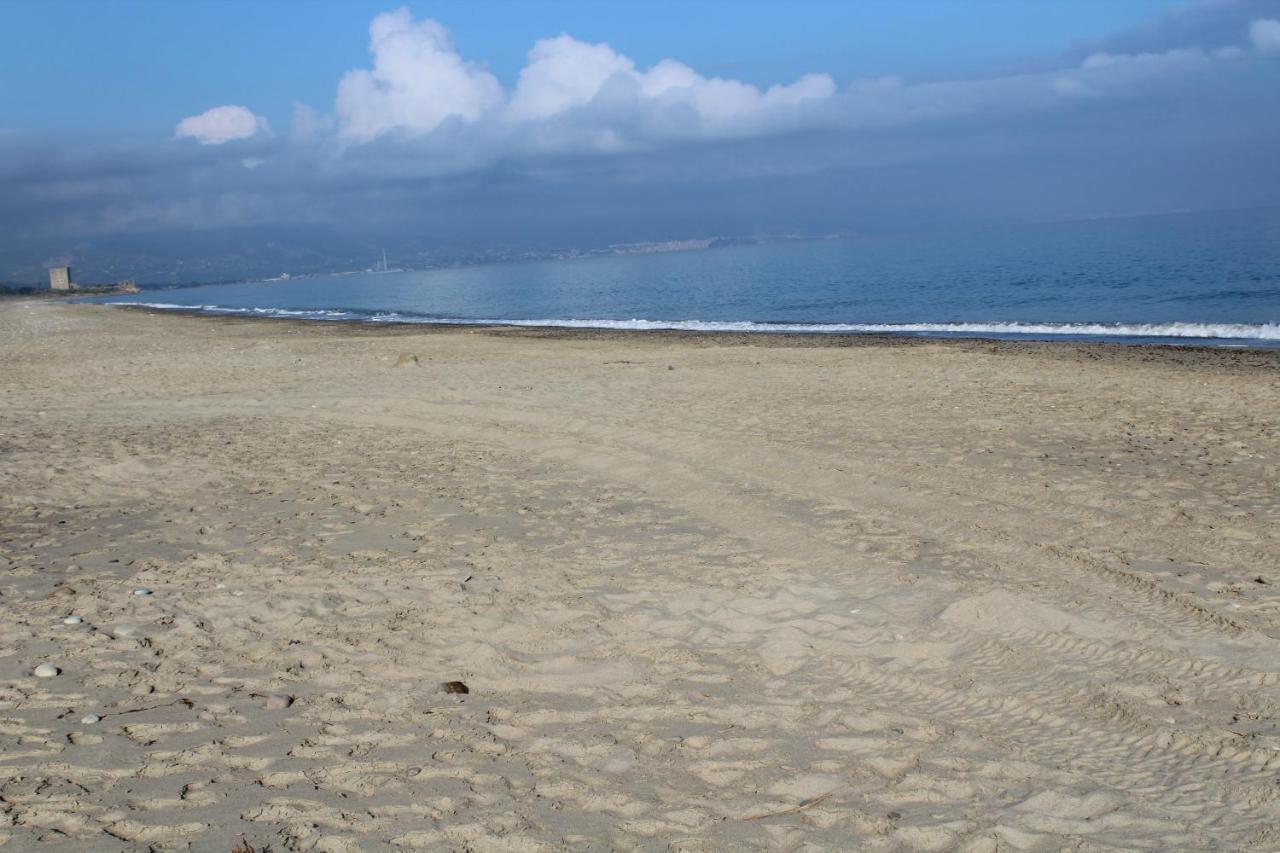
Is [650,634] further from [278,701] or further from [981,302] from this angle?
[981,302]

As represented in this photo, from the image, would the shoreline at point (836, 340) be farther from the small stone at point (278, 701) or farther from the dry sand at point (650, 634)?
the small stone at point (278, 701)

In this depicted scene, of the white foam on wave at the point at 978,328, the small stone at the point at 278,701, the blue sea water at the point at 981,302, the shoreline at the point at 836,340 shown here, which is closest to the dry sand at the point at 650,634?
the small stone at the point at 278,701

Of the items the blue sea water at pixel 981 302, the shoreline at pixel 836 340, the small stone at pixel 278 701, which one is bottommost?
the small stone at pixel 278 701

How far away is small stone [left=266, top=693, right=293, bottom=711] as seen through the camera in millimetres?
4410

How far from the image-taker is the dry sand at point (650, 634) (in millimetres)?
3617

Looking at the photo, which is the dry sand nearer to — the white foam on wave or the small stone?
the small stone

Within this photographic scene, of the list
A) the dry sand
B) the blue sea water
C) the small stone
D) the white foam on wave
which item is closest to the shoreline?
the white foam on wave

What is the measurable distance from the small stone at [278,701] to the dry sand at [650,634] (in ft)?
0.12

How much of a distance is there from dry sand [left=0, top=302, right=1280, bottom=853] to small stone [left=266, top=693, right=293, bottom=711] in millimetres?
36

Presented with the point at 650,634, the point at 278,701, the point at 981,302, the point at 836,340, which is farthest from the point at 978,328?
the point at 278,701

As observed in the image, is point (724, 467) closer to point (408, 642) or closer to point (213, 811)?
point (408, 642)

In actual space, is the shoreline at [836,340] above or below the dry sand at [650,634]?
above

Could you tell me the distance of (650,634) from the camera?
5316 millimetres

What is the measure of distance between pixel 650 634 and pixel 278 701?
6.16 feet
